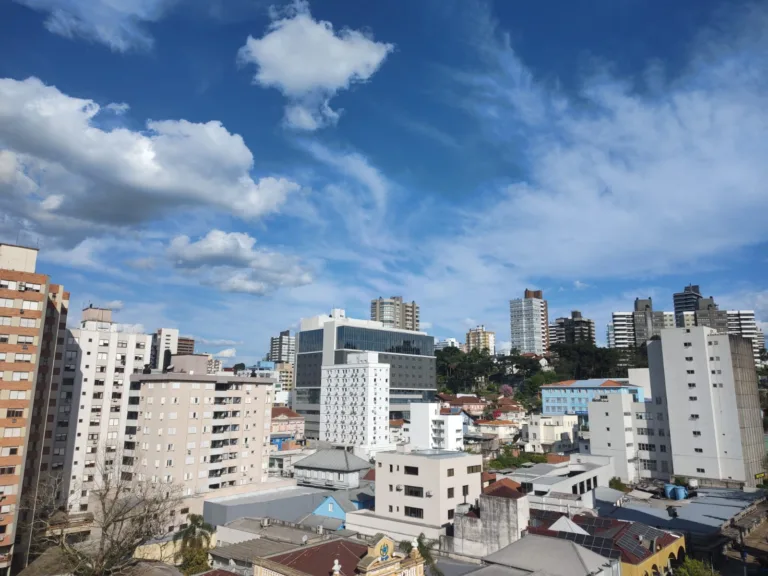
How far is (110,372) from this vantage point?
6022 cm

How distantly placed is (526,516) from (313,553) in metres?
16.2

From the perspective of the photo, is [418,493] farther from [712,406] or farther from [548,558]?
[712,406]

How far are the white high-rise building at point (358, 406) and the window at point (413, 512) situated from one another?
4768 centimetres

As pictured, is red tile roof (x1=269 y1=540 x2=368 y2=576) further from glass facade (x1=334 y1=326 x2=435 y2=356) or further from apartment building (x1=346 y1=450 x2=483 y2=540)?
glass facade (x1=334 y1=326 x2=435 y2=356)

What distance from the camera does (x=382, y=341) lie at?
121 metres

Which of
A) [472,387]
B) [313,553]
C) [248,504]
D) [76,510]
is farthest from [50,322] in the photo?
[472,387]

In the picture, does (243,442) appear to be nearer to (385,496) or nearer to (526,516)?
(385,496)

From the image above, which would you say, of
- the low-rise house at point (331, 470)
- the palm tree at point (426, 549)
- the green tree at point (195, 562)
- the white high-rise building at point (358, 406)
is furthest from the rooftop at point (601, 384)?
the green tree at point (195, 562)

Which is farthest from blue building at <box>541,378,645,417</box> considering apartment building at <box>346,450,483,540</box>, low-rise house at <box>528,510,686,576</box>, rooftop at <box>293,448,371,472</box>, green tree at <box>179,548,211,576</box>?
green tree at <box>179,548,211,576</box>

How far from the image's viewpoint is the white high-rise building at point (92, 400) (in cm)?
5622

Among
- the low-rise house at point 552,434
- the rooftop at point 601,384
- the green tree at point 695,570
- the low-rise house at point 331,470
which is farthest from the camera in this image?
the rooftop at point 601,384

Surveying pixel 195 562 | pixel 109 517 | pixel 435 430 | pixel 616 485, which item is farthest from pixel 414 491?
pixel 435 430

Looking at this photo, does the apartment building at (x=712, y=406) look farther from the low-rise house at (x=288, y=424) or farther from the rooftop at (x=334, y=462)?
the low-rise house at (x=288, y=424)

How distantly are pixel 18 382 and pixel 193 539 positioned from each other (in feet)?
65.9
